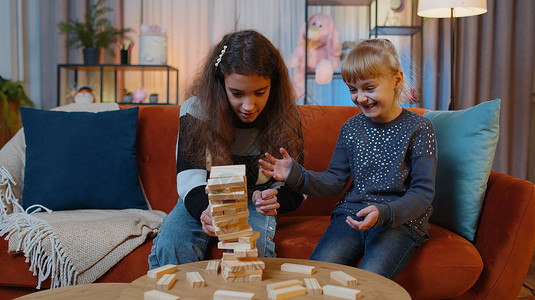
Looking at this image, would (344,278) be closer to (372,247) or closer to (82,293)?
(372,247)

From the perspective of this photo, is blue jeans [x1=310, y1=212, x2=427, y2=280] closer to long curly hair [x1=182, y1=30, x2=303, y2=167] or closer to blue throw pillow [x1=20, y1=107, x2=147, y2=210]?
long curly hair [x1=182, y1=30, x2=303, y2=167]

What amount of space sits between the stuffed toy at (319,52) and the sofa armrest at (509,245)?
240cm

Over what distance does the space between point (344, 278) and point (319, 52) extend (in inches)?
119

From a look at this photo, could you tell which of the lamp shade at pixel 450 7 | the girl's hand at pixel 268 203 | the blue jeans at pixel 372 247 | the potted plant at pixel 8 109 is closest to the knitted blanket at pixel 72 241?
the girl's hand at pixel 268 203

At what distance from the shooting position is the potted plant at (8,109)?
2.75 metres

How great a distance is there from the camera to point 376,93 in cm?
139

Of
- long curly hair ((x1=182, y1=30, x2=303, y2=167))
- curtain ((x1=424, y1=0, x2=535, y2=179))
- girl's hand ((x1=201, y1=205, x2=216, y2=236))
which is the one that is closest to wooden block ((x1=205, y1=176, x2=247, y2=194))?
girl's hand ((x1=201, y1=205, x2=216, y2=236))

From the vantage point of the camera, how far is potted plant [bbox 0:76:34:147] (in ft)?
9.02

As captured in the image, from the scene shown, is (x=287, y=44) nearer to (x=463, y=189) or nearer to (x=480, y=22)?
(x=480, y=22)

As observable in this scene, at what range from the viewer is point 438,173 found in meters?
1.62

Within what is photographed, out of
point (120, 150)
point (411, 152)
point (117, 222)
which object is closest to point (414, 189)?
point (411, 152)

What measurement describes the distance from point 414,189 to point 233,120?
2.12ft

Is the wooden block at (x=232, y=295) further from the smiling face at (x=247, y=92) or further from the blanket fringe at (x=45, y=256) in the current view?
the blanket fringe at (x=45, y=256)

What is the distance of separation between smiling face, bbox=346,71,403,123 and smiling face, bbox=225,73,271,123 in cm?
28
